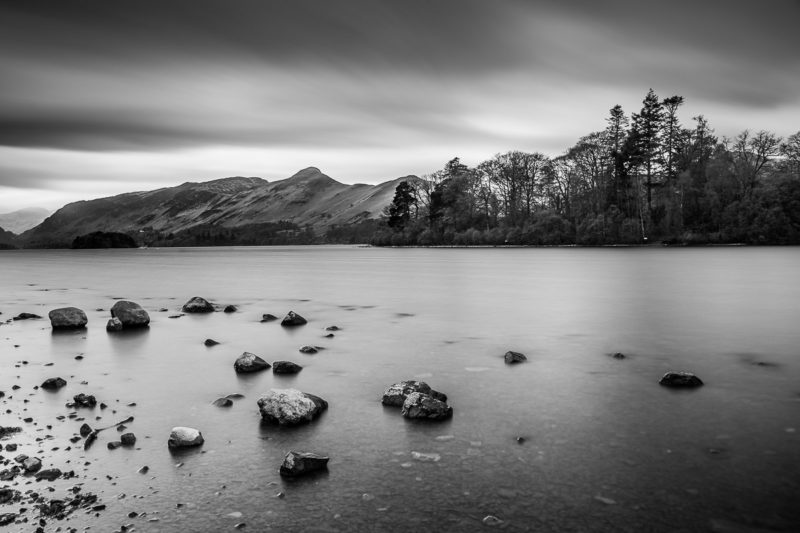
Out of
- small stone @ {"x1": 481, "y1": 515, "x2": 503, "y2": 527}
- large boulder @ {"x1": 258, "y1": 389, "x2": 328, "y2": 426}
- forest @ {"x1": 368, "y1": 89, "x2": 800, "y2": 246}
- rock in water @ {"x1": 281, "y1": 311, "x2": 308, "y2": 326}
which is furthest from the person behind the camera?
forest @ {"x1": 368, "y1": 89, "x2": 800, "y2": 246}

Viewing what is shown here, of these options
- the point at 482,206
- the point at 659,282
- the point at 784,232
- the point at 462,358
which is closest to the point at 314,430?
the point at 462,358

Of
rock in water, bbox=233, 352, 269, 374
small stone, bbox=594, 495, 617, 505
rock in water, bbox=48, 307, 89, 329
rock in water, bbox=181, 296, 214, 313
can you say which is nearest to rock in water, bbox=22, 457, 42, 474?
rock in water, bbox=233, 352, 269, 374

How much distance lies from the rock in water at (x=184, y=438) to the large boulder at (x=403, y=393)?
10.8ft

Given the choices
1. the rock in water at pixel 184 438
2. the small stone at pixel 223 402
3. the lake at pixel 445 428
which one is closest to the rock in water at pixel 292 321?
the lake at pixel 445 428

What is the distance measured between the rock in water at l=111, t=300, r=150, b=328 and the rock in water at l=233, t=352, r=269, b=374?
29.3ft

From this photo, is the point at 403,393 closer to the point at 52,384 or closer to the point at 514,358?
the point at 514,358

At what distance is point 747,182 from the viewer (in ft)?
293

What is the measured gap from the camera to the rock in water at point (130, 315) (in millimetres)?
18842

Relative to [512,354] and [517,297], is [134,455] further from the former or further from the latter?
[517,297]

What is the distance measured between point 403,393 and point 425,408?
91 cm

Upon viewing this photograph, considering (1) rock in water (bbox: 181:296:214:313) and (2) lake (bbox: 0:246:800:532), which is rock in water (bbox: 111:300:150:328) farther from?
(1) rock in water (bbox: 181:296:214:313)

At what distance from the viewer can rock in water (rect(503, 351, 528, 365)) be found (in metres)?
12.9

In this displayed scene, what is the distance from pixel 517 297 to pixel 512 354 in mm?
16840

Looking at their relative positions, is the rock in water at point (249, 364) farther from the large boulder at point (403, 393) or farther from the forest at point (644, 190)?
the forest at point (644, 190)
